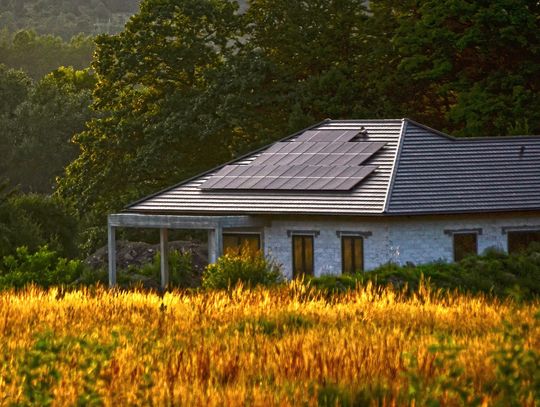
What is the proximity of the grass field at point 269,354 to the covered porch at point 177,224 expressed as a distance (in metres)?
25.9

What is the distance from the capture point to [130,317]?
58.2ft

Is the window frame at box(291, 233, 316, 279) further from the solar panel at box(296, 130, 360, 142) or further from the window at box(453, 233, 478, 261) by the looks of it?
the solar panel at box(296, 130, 360, 142)

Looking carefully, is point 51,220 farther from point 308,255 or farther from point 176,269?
point 308,255

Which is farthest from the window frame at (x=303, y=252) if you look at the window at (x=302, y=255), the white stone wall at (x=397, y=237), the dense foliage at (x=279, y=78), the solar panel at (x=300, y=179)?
the dense foliage at (x=279, y=78)

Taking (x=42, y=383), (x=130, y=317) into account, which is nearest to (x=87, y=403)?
(x=42, y=383)

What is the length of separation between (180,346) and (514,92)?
1745 inches

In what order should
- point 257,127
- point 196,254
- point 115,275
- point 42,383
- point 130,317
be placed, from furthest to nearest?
point 257,127, point 196,254, point 115,275, point 130,317, point 42,383

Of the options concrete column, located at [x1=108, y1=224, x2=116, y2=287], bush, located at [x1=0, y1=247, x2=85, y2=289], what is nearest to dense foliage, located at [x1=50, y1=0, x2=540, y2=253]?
concrete column, located at [x1=108, y1=224, x2=116, y2=287]

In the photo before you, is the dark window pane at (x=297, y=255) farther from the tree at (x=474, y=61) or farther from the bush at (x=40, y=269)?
the tree at (x=474, y=61)

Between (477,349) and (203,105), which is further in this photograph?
(203,105)

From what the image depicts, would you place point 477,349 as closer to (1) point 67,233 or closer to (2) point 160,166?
(2) point 160,166

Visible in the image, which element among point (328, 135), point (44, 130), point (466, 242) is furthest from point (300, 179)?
point (44, 130)

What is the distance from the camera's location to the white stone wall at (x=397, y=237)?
43812mm

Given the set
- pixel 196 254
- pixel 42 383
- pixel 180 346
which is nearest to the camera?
pixel 42 383
